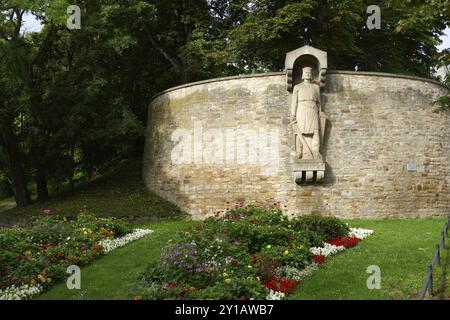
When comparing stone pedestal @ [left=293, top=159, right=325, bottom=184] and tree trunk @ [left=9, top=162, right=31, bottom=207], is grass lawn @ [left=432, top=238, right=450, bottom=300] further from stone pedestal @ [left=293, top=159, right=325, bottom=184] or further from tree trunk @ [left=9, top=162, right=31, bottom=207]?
tree trunk @ [left=9, top=162, right=31, bottom=207]

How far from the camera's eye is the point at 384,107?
1598 centimetres

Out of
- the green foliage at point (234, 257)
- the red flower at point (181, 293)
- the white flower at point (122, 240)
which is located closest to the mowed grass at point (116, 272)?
the white flower at point (122, 240)

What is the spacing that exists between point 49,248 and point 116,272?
2.02 m

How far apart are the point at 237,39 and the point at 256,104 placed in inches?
246

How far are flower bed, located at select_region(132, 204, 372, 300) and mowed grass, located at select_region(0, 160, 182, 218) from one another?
4.77 m

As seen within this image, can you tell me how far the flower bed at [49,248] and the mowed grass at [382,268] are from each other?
4.68 m

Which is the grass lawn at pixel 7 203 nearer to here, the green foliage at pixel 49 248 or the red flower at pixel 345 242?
the green foliage at pixel 49 248

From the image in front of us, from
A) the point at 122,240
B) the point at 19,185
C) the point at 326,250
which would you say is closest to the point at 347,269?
the point at 326,250

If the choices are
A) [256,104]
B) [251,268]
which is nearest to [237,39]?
[256,104]

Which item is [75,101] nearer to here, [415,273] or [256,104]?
[256,104]

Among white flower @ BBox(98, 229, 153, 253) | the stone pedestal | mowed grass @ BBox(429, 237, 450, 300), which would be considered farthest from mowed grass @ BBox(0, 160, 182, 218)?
mowed grass @ BBox(429, 237, 450, 300)

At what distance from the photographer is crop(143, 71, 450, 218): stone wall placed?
50.9 feet

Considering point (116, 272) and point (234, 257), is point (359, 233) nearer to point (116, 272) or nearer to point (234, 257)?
point (234, 257)

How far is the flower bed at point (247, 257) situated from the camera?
305 inches
